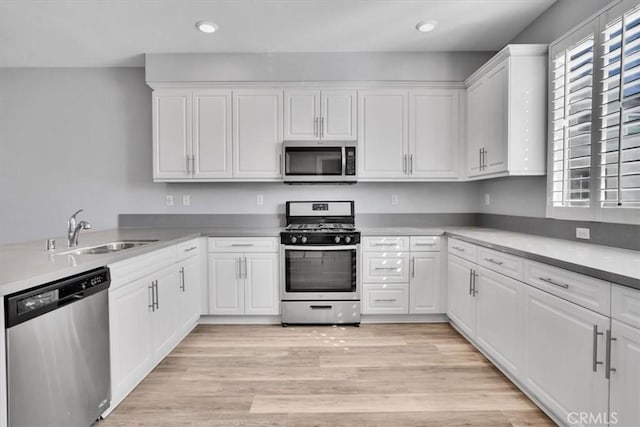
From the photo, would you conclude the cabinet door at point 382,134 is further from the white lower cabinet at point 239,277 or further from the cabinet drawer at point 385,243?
the white lower cabinet at point 239,277

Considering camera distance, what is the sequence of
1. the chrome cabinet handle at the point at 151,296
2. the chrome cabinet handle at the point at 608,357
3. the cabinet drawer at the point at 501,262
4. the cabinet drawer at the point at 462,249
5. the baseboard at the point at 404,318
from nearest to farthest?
1. the chrome cabinet handle at the point at 608,357
2. the cabinet drawer at the point at 501,262
3. the chrome cabinet handle at the point at 151,296
4. the cabinet drawer at the point at 462,249
5. the baseboard at the point at 404,318

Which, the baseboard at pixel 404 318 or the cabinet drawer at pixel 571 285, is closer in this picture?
the cabinet drawer at pixel 571 285

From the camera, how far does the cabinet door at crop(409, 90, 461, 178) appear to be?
348 cm

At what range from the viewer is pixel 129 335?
2066 millimetres

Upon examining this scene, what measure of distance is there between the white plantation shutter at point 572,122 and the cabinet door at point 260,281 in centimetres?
240

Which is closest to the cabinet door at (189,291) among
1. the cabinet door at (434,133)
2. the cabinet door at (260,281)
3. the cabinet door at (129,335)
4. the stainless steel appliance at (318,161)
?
the cabinet door at (260,281)

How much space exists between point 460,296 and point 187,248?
2.42 meters

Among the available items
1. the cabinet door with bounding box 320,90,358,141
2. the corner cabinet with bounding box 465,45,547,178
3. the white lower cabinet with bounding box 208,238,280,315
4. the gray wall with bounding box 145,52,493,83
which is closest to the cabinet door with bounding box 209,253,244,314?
the white lower cabinet with bounding box 208,238,280,315

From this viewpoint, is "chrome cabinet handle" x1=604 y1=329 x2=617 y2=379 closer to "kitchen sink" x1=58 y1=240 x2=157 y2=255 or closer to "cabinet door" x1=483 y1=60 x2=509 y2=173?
"cabinet door" x1=483 y1=60 x2=509 y2=173

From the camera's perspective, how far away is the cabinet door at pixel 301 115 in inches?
136

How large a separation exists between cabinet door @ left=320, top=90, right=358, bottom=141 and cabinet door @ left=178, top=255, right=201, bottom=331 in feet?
5.84

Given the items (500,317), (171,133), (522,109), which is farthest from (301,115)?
(500,317)

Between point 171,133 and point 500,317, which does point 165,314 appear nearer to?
point 171,133

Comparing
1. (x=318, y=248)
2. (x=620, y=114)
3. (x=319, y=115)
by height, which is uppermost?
(x=319, y=115)
